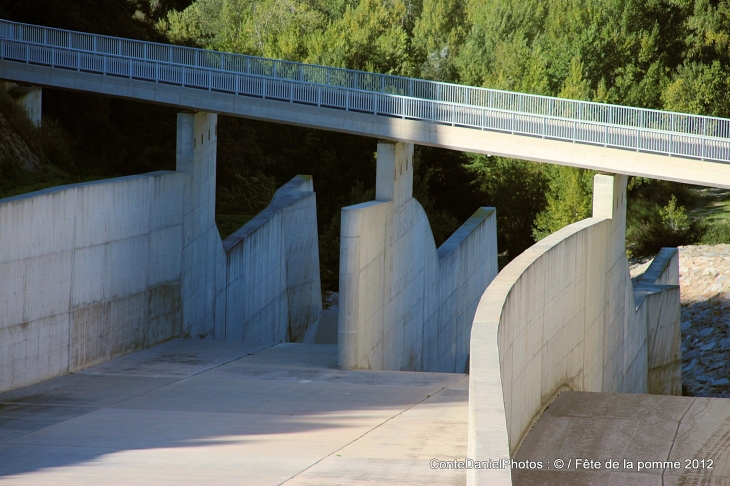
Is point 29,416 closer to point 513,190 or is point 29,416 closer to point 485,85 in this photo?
point 513,190

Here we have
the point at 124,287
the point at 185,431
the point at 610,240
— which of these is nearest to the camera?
the point at 185,431

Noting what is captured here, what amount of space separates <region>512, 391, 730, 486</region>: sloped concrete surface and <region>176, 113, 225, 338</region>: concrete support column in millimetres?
9420

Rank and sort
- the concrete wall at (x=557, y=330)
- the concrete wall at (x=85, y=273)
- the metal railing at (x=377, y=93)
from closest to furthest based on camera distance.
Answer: the concrete wall at (x=557, y=330) < the concrete wall at (x=85, y=273) < the metal railing at (x=377, y=93)

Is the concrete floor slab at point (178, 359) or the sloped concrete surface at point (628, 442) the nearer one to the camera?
the sloped concrete surface at point (628, 442)

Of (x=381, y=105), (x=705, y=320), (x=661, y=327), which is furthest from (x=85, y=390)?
(x=705, y=320)

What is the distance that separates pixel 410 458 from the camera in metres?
9.59

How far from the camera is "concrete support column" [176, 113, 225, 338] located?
66.4 feet

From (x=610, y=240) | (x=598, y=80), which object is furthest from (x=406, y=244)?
(x=598, y=80)

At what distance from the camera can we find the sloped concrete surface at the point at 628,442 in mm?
10039

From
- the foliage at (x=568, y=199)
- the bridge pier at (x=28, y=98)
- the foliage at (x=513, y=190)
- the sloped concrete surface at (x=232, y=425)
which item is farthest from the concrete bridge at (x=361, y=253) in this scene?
the foliage at (x=513, y=190)

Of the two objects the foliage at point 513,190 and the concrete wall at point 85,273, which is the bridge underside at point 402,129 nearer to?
the concrete wall at point 85,273

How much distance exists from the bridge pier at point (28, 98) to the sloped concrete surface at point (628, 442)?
20124 mm

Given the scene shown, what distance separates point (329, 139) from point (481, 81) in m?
9.88

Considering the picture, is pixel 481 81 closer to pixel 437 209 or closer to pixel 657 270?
pixel 437 209
